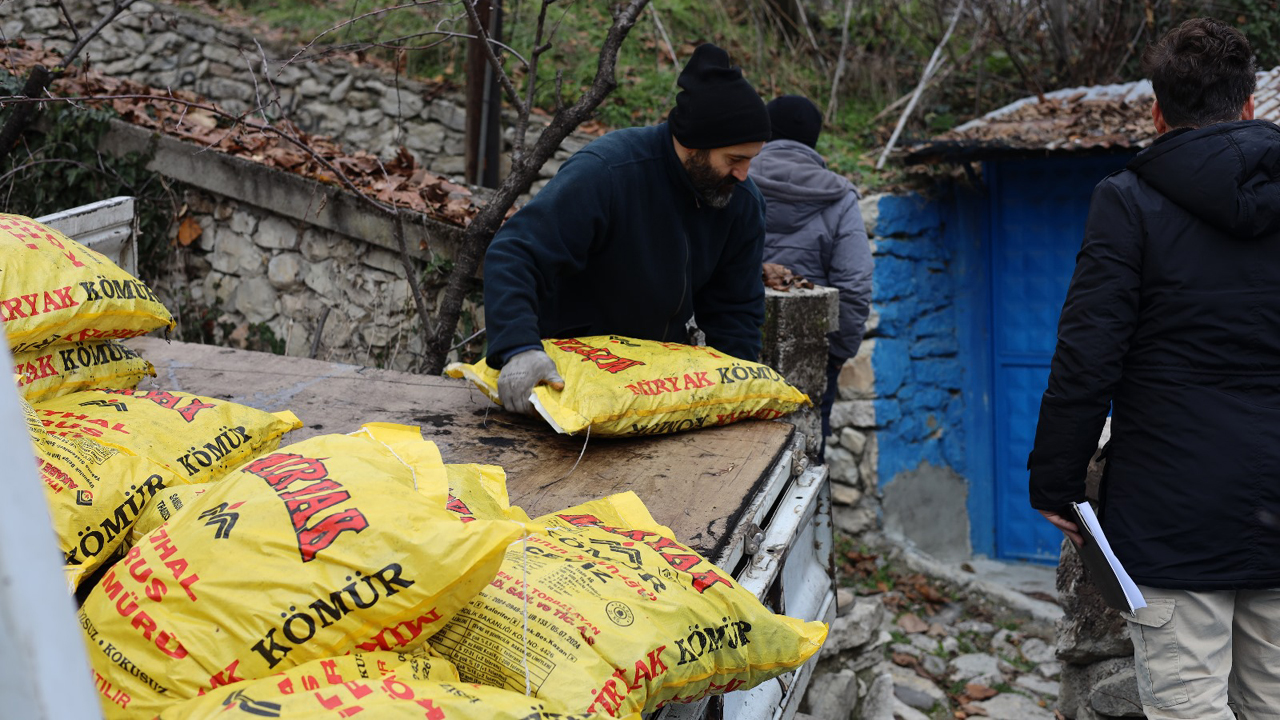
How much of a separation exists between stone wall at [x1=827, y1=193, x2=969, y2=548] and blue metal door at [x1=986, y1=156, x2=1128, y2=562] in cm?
31

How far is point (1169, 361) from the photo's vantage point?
225 centimetres

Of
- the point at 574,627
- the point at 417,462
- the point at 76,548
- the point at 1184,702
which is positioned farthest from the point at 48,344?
the point at 1184,702

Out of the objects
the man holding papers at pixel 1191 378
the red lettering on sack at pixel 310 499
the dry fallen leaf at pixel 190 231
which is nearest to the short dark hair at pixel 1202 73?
the man holding papers at pixel 1191 378

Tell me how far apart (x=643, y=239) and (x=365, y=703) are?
1877mm

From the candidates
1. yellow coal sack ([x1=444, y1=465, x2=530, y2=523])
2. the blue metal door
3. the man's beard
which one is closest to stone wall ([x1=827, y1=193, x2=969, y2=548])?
the blue metal door

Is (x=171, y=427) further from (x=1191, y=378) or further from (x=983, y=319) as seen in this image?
(x=983, y=319)

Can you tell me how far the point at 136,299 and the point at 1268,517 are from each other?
2.59 m

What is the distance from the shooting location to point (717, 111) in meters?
2.77

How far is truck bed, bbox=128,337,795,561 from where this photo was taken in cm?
228

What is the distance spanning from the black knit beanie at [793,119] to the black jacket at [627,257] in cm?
136

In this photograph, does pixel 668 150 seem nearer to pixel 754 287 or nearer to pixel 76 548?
pixel 754 287

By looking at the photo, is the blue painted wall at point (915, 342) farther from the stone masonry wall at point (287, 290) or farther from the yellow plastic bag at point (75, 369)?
the yellow plastic bag at point (75, 369)

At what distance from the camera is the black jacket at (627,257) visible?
103 inches

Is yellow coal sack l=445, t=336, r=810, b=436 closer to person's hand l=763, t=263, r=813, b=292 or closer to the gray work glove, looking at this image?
the gray work glove
